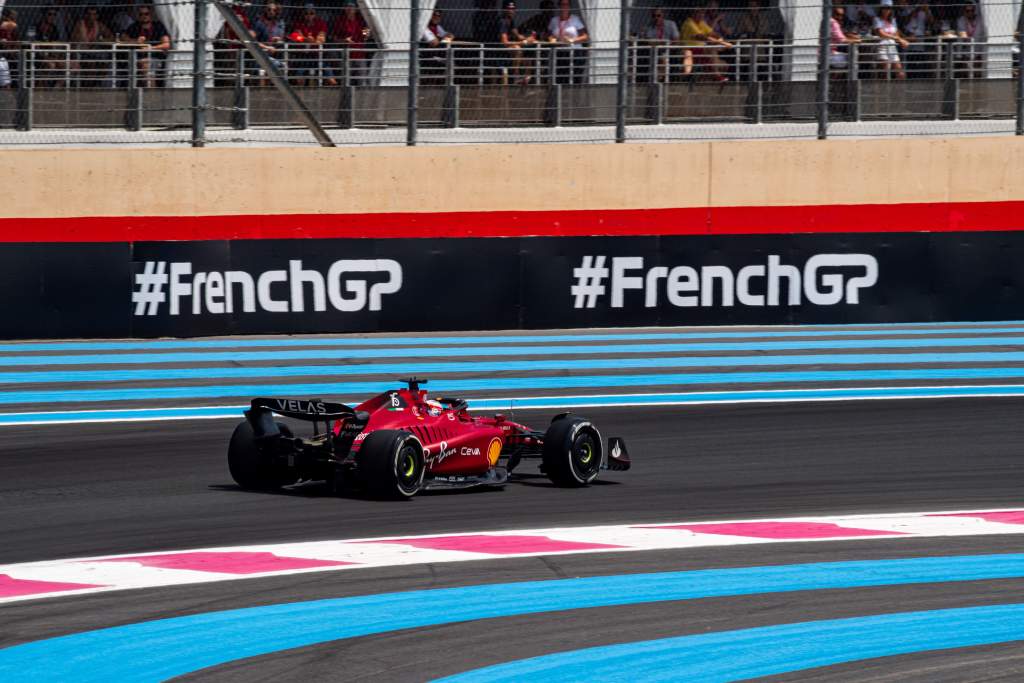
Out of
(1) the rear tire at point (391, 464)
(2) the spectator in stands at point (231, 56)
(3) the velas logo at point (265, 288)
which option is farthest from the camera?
(2) the spectator in stands at point (231, 56)

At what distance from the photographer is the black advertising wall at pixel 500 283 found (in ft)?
Answer: 56.9

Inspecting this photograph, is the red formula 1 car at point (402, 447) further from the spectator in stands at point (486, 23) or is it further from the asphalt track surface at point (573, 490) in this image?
the spectator in stands at point (486, 23)

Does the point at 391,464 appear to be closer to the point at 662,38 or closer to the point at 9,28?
the point at 9,28

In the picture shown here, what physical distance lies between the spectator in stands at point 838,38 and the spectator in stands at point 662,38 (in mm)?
1679

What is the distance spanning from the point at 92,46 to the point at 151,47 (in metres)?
0.62

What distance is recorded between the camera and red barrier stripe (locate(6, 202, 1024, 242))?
17.7 meters

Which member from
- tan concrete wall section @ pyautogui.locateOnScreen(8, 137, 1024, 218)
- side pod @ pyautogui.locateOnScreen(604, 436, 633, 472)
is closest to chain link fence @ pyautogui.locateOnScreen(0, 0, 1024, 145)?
tan concrete wall section @ pyautogui.locateOnScreen(8, 137, 1024, 218)

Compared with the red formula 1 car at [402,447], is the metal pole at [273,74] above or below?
above

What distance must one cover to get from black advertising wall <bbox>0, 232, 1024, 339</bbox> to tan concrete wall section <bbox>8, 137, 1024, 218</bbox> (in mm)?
594

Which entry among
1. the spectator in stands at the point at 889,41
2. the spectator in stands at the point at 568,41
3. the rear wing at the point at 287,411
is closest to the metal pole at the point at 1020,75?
the spectator in stands at the point at 889,41

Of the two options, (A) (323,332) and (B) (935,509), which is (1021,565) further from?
(A) (323,332)

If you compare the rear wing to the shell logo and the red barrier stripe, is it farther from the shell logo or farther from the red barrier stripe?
the red barrier stripe

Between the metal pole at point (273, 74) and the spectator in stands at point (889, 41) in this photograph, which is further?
the spectator in stands at point (889, 41)

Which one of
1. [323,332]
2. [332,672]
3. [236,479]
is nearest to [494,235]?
[323,332]
